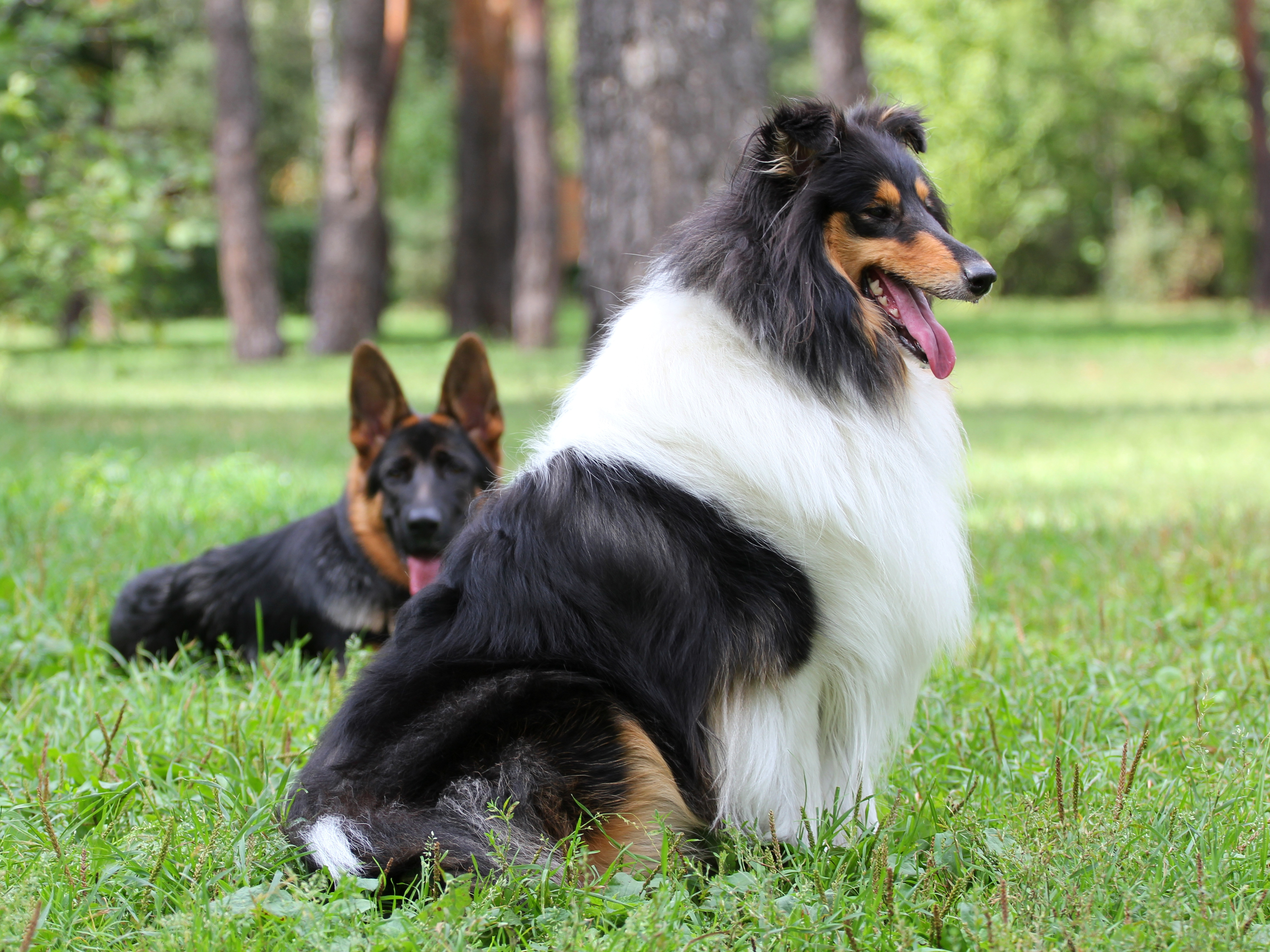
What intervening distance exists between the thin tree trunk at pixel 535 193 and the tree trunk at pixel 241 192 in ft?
14.0

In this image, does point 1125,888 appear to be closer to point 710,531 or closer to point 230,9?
point 710,531

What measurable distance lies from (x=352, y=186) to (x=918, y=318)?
16.1 m

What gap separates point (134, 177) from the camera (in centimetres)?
891

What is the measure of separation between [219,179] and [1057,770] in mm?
16398

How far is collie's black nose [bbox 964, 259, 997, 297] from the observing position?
2605 millimetres

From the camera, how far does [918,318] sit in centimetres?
272

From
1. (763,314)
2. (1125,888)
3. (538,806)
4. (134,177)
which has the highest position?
(134,177)

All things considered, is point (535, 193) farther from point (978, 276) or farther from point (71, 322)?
point (978, 276)

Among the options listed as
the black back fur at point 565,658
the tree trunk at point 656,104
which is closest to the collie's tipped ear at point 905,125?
the black back fur at point 565,658

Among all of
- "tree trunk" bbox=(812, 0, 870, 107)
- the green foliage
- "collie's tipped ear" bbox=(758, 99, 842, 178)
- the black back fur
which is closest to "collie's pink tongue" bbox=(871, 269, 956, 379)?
"collie's tipped ear" bbox=(758, 99, 842, 178)

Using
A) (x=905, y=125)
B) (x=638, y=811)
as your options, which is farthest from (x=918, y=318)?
(x=638, y=811)

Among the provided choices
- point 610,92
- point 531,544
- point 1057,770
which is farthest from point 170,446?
point 1057,770

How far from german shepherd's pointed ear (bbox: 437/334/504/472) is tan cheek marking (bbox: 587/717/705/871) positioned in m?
2.13

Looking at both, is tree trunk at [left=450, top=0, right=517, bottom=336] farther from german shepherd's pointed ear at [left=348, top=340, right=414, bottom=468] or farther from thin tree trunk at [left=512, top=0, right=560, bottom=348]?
german shepherd's pointed ear at [left=348, top=340, right=414, bottom=468]
